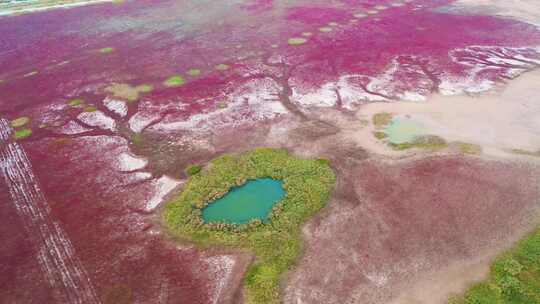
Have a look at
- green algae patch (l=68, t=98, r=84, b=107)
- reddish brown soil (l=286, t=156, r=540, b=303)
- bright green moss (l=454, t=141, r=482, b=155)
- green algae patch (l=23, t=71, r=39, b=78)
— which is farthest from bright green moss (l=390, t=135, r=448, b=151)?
green algae patch (l=23, t=71, r=39, b=78)

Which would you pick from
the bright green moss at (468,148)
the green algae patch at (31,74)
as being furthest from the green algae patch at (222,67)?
the bright green moss at (468,148)

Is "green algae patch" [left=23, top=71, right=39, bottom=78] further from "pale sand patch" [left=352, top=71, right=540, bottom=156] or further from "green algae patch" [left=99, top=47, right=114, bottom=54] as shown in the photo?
"pale sand patch" [left=352, top=71, right=540, bottom=156]

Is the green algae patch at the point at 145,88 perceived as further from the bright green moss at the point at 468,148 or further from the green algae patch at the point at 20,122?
the bright green moss at the point at 468,148

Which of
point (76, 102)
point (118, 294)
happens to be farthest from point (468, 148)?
point (76, 102)

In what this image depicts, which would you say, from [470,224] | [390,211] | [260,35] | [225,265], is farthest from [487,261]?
[260,35]

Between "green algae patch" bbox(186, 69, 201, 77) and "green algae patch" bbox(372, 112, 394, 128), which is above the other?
"green algae patch" bbox(186, 69, 201, 77)
